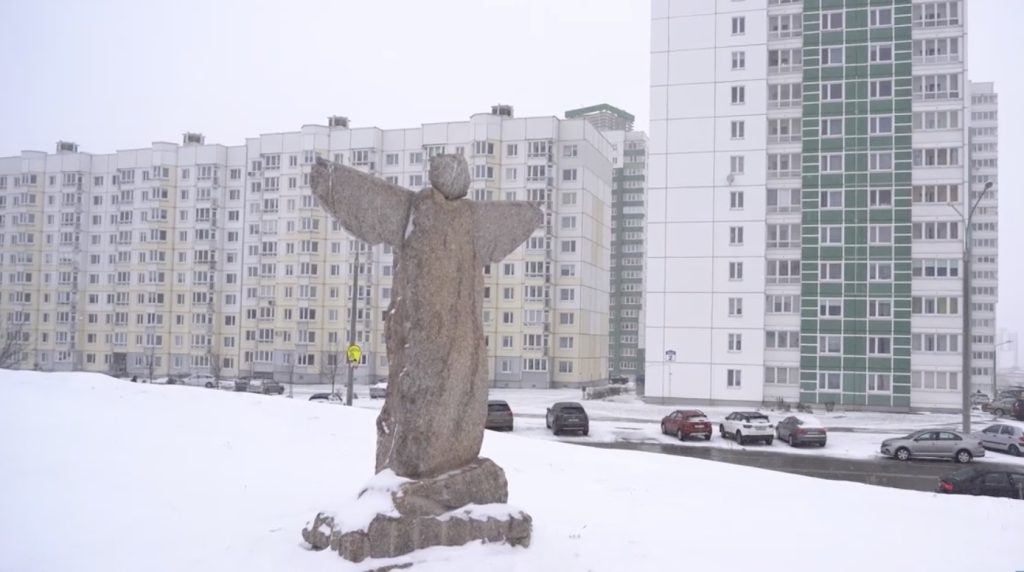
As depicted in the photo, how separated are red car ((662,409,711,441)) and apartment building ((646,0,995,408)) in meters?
14.6

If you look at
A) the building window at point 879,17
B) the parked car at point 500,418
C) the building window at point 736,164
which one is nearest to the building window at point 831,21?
the building window at point 879,17

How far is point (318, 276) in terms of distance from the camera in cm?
6750

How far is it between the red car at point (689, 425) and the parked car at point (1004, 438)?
11023mm

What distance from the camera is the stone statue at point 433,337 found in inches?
300

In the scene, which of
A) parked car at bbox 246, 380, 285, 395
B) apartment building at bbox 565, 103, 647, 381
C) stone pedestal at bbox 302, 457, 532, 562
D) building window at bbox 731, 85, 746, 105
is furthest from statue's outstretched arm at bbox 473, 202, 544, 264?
apartment building at bbox 565, 103, 647, 381

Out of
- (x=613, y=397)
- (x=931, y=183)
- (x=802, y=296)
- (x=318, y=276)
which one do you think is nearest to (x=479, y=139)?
(x=318, y=276)

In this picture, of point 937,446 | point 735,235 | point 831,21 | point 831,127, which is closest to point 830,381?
point 735,235

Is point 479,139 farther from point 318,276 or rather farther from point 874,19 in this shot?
point 874,19

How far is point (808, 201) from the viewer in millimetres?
45656

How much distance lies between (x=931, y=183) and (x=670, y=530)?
44886 mm

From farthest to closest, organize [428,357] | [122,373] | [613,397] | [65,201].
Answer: [65,201] → [122,373] → [613,397] → [428,357]

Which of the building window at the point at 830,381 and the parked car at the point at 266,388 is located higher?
the building window at the point at 830,381

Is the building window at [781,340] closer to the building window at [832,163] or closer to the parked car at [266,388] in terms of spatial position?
the building window at [832,163]

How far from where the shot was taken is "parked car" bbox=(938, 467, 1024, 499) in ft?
53.9
